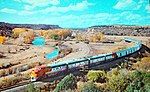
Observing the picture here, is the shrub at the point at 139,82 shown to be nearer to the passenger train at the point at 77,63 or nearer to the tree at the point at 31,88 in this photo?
the passenger train at the point at 77,63

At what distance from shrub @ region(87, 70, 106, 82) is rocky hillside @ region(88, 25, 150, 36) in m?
2.02

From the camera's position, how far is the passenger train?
12979 millimetres

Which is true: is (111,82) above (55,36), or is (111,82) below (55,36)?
below

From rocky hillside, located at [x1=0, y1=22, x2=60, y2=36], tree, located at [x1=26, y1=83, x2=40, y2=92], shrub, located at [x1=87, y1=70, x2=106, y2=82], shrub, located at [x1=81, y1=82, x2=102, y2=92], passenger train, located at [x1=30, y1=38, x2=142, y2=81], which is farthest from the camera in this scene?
shrub, located at [x1=87, y1=70, x2=106, y2=82]

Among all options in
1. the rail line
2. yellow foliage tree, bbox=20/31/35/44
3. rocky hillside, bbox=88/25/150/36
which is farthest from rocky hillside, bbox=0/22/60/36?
rocky hillside, bbox=88/25/150/36

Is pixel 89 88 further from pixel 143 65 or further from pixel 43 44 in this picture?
pixel 143 65

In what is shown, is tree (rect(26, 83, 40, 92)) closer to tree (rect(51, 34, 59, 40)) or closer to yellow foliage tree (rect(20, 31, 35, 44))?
yellow foliage tree (rect(20, 31, 35, 44))

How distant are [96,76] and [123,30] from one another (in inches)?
183

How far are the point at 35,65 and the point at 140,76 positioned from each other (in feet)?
12.8

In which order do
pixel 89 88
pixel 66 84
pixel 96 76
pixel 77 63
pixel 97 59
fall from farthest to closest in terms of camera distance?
pixel 97 59, pixel 77 63, pixel 96 76, pixel 66 84, pixel 89 88

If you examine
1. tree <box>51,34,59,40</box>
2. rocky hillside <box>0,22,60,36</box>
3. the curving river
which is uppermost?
rocky hillside <box>0,22,60,36</box>

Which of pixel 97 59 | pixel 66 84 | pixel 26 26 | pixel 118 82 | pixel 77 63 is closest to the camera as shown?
pixel 66 84

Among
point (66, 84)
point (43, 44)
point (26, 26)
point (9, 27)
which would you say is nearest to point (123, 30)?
point (43, 44)

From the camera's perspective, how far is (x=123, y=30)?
696 inches
